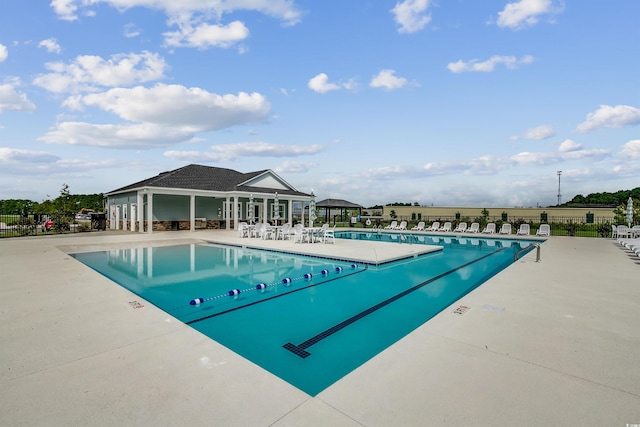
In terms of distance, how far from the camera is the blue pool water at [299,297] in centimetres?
401

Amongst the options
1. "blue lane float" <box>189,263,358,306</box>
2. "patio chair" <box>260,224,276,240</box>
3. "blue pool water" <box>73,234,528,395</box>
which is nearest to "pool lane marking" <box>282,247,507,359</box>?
"blue pool water" <box>73,234,528,395</box>

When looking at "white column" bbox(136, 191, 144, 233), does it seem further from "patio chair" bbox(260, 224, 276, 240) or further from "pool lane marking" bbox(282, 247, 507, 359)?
"pool lane marking" bbox(282, 247, 507, 359)

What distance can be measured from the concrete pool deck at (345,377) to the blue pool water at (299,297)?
27.7 inches

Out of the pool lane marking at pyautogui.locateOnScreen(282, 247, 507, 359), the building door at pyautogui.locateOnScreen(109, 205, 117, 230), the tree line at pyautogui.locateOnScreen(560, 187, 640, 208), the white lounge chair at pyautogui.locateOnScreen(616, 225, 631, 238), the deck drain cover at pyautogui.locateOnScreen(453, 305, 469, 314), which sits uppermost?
the tree line at pyautogui.locateOnScreen(560, 187, 640, 208)

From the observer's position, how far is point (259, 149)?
32.6 metres

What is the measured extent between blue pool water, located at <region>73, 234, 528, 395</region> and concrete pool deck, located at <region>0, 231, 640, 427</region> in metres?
0.70

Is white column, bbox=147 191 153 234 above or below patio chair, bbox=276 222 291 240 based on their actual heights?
above

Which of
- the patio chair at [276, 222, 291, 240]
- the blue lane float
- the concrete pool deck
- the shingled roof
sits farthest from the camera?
the shingled roof

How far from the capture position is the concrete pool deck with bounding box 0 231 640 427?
220 centimetres

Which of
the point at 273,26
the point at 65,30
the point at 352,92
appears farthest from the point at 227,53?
the point at 352,92

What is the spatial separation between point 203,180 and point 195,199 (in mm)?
1601

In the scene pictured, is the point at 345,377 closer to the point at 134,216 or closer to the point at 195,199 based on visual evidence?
the point at 134,216

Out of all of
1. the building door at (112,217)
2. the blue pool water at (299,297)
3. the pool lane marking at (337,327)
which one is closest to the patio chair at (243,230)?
the blue pool water at (299,297)

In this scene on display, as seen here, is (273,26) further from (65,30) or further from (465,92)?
(465,92)
